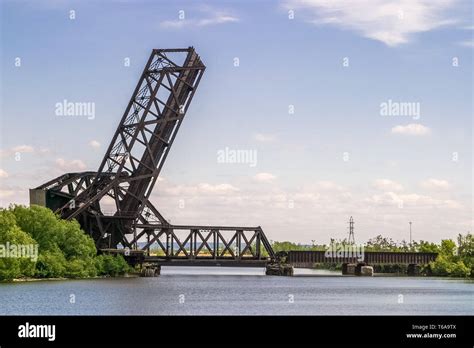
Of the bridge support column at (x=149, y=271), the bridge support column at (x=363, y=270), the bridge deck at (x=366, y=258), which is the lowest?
the bridge support column at (x=363, y=270)

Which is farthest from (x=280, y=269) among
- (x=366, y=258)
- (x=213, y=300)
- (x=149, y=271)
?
(x=213, y=300)

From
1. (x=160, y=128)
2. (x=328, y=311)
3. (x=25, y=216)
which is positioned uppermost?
(x=160, y=128)

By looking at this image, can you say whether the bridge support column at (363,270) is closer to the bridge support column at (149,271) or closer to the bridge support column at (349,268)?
the bridge support column at (349,268)

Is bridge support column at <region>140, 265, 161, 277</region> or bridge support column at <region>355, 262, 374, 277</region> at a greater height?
bridge support column at <region>140, 265, 161, 277</region>

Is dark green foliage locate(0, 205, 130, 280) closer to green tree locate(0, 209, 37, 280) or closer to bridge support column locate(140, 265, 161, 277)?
green tree locate(0, 209, 37, 280)

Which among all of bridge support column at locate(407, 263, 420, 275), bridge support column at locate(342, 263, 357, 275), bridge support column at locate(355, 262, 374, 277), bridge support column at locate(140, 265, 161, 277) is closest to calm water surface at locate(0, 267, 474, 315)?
bridge support column at locate(140, 265, 161, 277)

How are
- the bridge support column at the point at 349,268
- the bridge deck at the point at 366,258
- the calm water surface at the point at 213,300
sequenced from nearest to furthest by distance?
the calm water surface at the point at 213,300 < the bridge deck at the point at 366,258 < the bridge support column at the point at 349,268

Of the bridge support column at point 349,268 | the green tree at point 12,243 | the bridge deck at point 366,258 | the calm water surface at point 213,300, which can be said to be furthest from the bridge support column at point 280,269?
the green tree at point 12,243

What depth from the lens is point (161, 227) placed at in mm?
79625

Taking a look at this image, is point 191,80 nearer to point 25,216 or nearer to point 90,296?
point 25,216

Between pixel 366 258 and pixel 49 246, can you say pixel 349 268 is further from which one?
pixel 49 246
